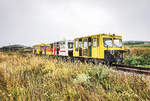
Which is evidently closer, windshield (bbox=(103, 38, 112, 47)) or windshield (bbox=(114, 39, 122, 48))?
windshield (bbox=(103, 38, 112, 47))

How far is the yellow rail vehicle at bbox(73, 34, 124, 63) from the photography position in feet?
30.6

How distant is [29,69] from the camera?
5.54 meters

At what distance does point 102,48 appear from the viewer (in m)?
9.32

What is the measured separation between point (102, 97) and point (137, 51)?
15494mm

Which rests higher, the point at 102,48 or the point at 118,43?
the point at 118,43

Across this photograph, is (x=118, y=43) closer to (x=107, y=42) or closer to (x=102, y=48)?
(x=107, y=42)

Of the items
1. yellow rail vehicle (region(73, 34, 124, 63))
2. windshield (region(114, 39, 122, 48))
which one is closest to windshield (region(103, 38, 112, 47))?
yellow rail vehicle (region(73, 34, 124, 63))

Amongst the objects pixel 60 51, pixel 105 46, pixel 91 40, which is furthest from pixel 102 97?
pixel 60 51

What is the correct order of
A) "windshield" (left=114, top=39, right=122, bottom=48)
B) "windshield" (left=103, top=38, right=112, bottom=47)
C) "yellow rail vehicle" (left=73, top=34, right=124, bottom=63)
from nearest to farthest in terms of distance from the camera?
"yellow rail vehicle" (left=73, top=34, right=124, bottom=63)
"windshield" (left=103, top=38, right=112, bottom=47)
"windshield" (left=114, top=39, right=122, bottom=48)

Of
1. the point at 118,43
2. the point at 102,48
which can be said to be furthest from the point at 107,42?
the point at 118,43

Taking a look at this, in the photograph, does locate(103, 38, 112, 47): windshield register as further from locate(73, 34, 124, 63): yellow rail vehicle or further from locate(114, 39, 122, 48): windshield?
locate(114, 39, 122, 48): windshield

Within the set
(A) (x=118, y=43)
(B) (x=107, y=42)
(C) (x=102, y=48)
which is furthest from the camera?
(A) (x=118, y=43)

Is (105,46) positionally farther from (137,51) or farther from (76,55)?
(137,51)

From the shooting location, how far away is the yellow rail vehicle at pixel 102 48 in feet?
30.6
